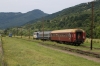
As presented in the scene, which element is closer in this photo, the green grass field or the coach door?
the green grass field

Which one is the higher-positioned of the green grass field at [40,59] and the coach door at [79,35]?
the coach door at [79,35]

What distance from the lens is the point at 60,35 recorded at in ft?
196

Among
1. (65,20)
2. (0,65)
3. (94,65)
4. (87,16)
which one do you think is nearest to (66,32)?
(94,65)

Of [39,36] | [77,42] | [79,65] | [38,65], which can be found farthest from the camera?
[39,36]

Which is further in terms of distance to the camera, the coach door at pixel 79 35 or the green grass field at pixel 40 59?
the coach door at pixel 79 35

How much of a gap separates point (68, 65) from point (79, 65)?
106 centimetres

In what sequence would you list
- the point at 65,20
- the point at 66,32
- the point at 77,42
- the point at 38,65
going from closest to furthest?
1. the point at 38,65
2. the point at 77,42
3. the point at 66,32
4. the point at 65,20

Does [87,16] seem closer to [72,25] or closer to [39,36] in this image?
[72,25]

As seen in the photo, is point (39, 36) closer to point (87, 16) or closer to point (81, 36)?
point (81, 36)

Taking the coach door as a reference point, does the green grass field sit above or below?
below

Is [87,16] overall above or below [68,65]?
above

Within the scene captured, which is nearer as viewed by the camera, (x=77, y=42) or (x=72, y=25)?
(x=77, y=42)

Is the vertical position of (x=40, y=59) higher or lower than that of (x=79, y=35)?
lower

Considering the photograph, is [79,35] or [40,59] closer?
[40,59]
